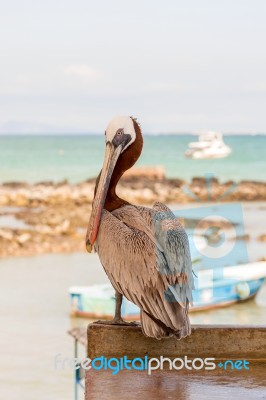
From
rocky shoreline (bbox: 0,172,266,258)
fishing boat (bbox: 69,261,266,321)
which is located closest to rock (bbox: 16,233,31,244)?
rocky shoreline (bbox: 0,172,266,258)

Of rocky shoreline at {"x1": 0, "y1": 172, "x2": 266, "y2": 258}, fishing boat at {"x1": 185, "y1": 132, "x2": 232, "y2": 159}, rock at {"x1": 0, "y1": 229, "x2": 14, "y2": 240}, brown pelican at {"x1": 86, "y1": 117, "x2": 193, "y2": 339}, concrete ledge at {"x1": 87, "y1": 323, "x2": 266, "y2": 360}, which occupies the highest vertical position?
fishing boat at {"x1": 185, "y1": 132, "x2": 232, "y2": 159}

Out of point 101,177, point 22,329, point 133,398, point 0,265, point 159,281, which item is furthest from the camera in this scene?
point 0,265

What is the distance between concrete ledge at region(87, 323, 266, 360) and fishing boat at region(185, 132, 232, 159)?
27398 millimetres

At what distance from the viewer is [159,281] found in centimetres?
299

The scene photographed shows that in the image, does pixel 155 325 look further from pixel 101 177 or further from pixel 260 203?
pixel 260 203

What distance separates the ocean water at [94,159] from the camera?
29.5 metres

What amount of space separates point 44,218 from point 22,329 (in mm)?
9501

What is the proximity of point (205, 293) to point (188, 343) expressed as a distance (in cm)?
756

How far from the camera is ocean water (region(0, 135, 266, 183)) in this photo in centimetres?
2950

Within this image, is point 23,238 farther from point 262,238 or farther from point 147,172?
point 147,172

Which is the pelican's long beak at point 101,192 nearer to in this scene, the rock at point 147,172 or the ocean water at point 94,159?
the rock at point 147,172

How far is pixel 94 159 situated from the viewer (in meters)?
32.7

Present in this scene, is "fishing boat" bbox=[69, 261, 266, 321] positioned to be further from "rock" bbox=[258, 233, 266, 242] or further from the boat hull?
"rock" bbox=[258, 233, 266, 242]

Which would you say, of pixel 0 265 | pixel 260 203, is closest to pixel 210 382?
pixel 0 265
